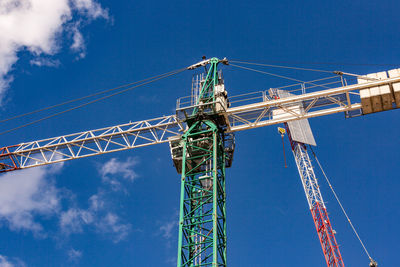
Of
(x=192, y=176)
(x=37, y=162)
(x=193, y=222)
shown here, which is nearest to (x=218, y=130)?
(x=192, y=176)

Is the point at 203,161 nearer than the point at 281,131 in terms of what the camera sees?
Yes

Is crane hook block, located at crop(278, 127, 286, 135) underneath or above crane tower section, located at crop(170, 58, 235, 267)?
above

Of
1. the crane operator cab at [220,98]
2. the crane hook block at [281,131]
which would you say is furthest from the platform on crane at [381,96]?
the crane hook block at [281,131]

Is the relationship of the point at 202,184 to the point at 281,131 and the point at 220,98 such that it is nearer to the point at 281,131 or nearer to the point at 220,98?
the point at 220,98

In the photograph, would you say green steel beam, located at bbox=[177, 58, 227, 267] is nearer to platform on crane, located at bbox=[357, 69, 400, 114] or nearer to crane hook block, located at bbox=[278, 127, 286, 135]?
platform on crane, located at bbox=[357, 69, 400, 114]

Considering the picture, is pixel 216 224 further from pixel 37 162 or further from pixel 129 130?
pixel 37 162

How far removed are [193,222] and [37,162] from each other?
67.8 ft

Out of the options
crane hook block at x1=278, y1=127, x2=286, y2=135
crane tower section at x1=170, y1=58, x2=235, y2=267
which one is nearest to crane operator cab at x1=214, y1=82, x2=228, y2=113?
crane tower section at x1=170, y1=58, x2=235, y2=267

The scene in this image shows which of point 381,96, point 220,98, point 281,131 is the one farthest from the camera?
point 281,131

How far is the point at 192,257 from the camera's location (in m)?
35.4

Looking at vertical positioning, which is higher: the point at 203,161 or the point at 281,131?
the point at 281,131

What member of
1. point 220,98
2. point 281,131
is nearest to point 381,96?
point 220,98

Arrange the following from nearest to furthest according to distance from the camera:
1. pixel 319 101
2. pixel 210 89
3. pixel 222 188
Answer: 1. pixel 222 188
2. pixel 319 101
3. pixel 210 89

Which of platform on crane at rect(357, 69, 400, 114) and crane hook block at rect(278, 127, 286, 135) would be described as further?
crane hook block at rect(278, 127, 286, 135)
